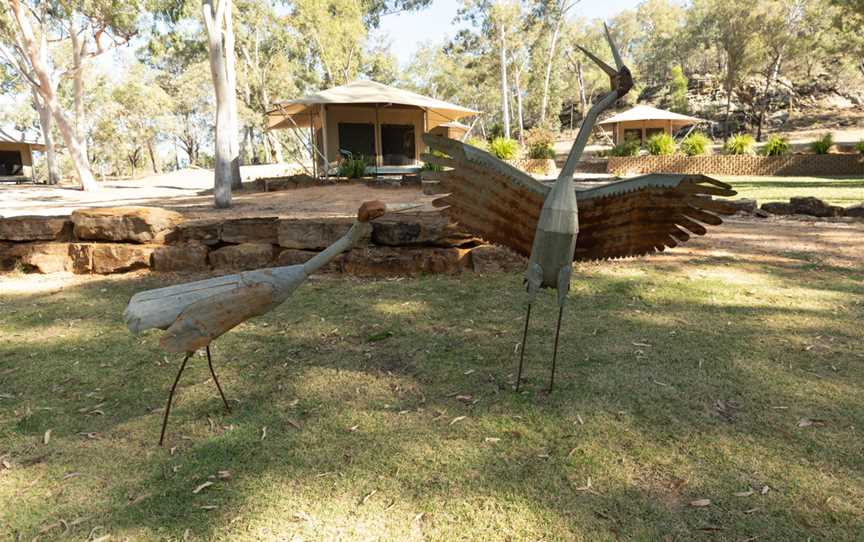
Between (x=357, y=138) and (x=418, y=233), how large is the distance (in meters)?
14.7

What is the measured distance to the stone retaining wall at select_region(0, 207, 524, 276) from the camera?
5746 mm

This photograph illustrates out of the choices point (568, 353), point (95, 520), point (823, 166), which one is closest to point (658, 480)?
point (568, 353)

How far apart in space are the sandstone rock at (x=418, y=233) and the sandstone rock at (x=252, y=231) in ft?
3.95

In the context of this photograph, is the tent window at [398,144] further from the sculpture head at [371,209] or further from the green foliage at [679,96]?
the green foliage at [679,96]

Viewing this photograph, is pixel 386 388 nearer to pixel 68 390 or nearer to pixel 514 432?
pixel 514 432

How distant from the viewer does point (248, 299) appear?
2.49m

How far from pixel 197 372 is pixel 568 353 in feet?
8.45

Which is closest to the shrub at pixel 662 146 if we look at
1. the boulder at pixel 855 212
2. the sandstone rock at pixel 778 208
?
the sandstone rock at pixel 778 208

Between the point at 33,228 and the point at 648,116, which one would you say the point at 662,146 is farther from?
the point at 33,228

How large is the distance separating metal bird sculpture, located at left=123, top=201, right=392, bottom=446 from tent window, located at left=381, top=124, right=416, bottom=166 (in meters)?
18.0

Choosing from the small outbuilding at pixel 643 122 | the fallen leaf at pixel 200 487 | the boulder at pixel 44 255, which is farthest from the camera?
the small outbuilding at pixel 643 122

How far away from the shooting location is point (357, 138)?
765 inches

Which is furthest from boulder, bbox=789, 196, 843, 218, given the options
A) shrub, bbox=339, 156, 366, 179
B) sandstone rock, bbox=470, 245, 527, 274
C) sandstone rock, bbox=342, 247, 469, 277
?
shrub, bbox=339, 156, 366, 179

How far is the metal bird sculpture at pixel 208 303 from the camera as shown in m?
2.41
